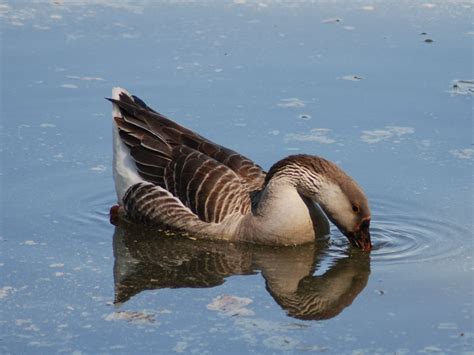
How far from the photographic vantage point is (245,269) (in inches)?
268

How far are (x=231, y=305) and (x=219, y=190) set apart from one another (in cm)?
138

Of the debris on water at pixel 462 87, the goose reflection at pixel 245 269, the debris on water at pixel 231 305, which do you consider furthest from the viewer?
the debris on water at pixel 462 87

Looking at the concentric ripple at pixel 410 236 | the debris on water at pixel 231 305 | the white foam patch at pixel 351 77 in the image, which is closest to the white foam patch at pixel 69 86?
the white foam patch at pixel 351 77

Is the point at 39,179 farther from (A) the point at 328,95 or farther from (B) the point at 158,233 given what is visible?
(A) the point at 328,95

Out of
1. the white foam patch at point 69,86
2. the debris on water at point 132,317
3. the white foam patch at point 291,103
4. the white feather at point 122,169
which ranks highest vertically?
the white foam patch at point 291,103

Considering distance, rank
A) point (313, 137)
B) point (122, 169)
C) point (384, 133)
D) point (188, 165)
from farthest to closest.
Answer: point (384, 133)
point (313, 137)
point (122, 169)
point (188, 165)

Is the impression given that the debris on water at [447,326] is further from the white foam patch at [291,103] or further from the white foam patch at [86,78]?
the white foam patch at [86,78]

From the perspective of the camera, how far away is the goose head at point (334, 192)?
7.00 m

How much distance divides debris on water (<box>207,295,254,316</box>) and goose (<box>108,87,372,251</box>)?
1.02m

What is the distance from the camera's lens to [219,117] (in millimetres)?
9156

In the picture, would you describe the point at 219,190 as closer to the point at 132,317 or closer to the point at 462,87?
the point at 132,317

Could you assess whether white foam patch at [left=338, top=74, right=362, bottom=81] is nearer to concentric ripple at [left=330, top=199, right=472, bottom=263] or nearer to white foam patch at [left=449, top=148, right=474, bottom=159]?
white foam patch at [left=449, top=148, right=474, bottom=159]

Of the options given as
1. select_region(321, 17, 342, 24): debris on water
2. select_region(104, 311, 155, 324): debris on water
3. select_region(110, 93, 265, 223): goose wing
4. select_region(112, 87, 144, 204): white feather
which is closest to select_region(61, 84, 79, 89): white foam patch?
select_region(110, 93, 265, 223): goose wing

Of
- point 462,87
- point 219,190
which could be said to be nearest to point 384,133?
point 462,87
